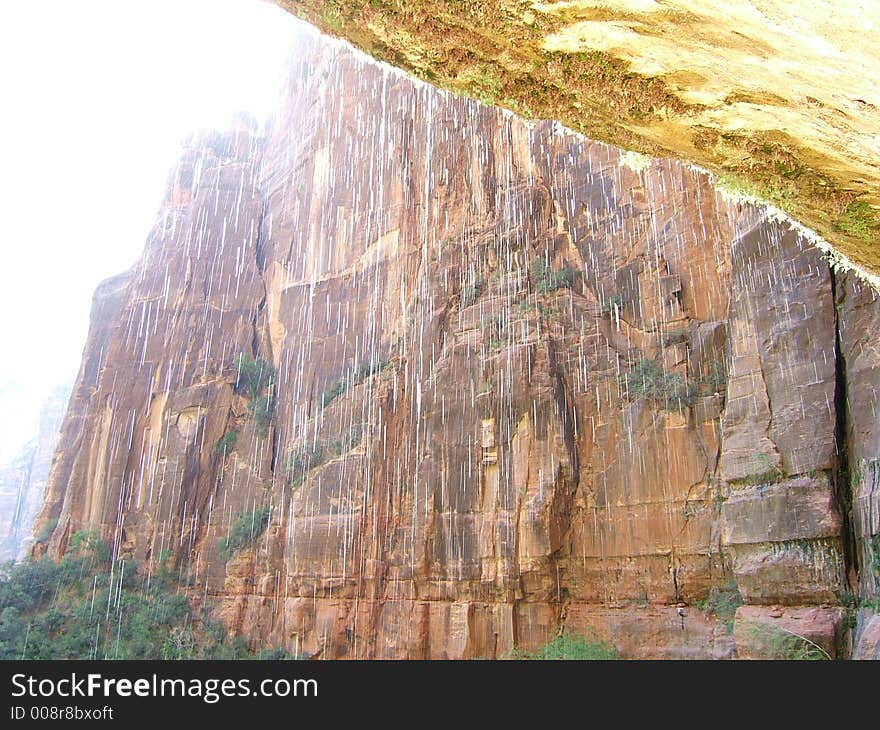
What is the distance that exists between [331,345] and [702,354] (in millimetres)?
12957

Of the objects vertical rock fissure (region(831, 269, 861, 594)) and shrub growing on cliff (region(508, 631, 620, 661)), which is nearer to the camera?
vertical rock fissure (region(831, 269, 861, 594))

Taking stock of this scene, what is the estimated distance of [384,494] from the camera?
61.5ft

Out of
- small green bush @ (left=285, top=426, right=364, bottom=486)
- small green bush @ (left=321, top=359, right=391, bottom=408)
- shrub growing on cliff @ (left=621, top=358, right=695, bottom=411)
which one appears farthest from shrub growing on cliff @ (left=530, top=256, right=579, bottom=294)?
small green bush @ (left=285, top=426, right=364, bottom=486)

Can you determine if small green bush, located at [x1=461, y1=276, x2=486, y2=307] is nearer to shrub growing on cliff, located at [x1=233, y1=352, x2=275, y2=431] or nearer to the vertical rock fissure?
shrub growing on cliff, located at [x1=233, y1=352, x2=275, y2=431]

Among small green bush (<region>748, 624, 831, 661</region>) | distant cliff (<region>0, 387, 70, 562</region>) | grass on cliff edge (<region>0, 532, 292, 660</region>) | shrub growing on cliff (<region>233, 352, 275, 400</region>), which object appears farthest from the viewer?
distant cliff (<region>0, 387, 70, 562</region>)

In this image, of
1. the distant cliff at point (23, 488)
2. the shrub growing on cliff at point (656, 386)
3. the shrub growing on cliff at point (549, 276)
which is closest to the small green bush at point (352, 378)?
the shrub growing on cliff at point (549, 276)

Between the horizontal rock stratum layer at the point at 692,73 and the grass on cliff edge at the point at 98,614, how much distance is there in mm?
18241

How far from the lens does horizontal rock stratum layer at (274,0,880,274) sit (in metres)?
2.70

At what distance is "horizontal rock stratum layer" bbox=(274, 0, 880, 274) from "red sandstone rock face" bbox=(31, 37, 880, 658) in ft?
22.6

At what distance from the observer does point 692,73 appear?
3.31m

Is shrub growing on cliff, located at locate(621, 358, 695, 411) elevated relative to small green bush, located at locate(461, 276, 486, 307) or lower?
lower

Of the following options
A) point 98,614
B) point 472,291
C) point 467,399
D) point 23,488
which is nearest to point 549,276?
point 472,291

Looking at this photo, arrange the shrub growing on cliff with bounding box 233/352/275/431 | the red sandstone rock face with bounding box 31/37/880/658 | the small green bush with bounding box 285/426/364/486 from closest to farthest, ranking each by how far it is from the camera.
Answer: the red sandstone rock face with bounding box 31/37/880/658, the small green bush with bounding box 285/426/364/486, the shrub growing on cliff with bounding box 233/352/275/431
